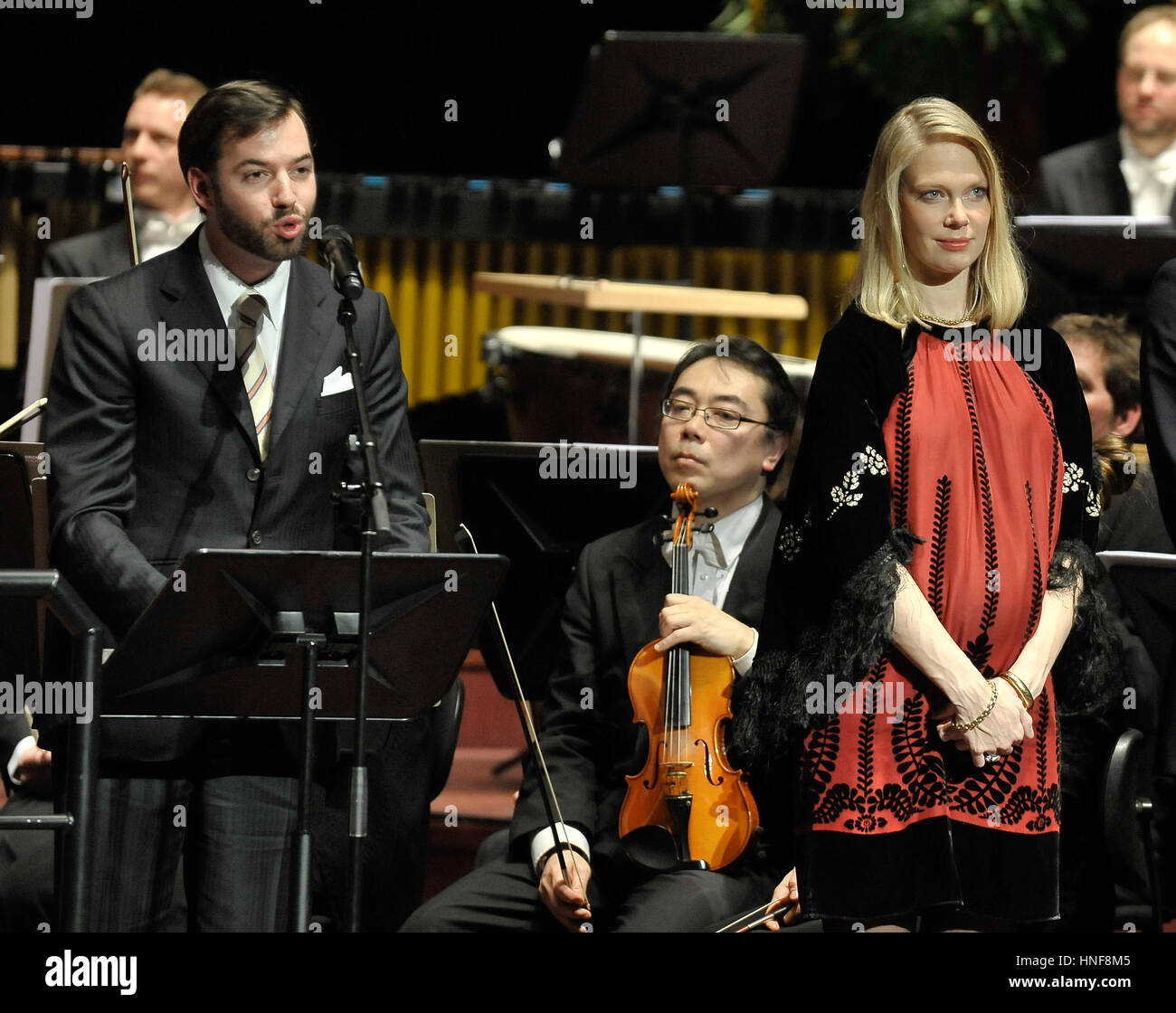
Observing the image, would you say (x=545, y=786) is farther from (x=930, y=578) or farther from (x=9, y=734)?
(x=9, y=734)

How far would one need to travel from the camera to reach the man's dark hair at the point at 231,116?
3.02 meters

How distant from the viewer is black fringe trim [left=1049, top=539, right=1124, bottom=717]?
2.69m

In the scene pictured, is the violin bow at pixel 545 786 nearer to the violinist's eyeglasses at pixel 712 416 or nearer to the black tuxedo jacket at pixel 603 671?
the black tuxedo jacket at pixel 603 671

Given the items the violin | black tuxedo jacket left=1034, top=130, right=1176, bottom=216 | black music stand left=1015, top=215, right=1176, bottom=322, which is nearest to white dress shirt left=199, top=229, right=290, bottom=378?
the violin

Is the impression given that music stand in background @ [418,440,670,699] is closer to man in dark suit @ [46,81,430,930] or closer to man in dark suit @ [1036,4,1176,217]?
man in dark suit @ [46,81,430,930]

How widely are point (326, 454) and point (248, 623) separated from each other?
48cm

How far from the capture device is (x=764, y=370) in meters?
3.52

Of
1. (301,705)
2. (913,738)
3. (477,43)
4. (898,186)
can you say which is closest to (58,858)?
(301,705)

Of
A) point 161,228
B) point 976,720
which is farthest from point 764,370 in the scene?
point 161,228

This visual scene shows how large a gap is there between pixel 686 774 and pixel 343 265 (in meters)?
1.07

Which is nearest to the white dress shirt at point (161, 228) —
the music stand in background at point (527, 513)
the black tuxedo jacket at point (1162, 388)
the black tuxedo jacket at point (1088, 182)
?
the music stand in background at point (527, 513)

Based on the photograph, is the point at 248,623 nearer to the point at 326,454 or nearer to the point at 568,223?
the point at 326,454

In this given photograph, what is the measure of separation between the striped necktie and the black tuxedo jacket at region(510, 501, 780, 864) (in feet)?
2.40

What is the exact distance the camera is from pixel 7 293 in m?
6.01
